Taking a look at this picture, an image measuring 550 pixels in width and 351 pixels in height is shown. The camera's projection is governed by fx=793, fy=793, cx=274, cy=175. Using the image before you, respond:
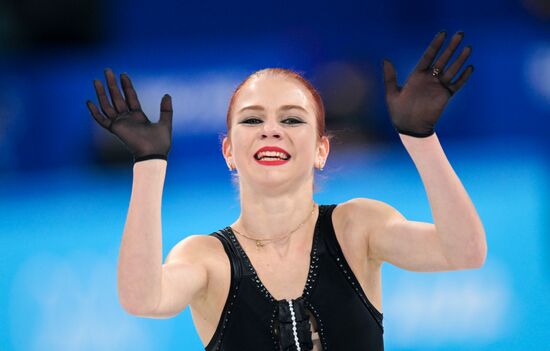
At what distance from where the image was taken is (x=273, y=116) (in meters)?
2.26

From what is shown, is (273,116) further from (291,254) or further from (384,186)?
(384,186)

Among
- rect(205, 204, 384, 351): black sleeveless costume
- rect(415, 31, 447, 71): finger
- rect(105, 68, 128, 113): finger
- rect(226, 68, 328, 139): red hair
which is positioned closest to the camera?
rect(415, 31, 447, 71): finger

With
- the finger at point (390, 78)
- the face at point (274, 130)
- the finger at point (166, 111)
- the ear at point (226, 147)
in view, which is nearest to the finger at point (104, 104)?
the finger at point (166, 111)

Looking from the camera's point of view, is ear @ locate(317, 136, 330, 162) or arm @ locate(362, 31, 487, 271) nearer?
arm @ locate(362, 31, 487, 271)

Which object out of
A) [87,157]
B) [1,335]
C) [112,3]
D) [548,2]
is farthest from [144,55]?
[548,2]

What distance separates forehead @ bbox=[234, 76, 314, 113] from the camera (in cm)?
227

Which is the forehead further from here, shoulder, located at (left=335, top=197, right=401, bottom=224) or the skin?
shoulder, located at (left=335, top=197, right=401, bottom=224)

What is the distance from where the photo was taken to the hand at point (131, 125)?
1949mm

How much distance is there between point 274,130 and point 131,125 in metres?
0.44

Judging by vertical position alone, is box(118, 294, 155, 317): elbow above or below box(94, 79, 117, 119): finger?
below

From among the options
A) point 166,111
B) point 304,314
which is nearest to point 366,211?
point 304,314

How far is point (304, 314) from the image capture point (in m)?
2.20

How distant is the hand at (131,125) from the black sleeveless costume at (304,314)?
1.57 ft

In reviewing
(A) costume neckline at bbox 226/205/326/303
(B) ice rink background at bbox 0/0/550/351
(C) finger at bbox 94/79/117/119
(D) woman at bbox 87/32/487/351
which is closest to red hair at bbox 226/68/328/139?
(D) woman at bbox 87/32/487/351
